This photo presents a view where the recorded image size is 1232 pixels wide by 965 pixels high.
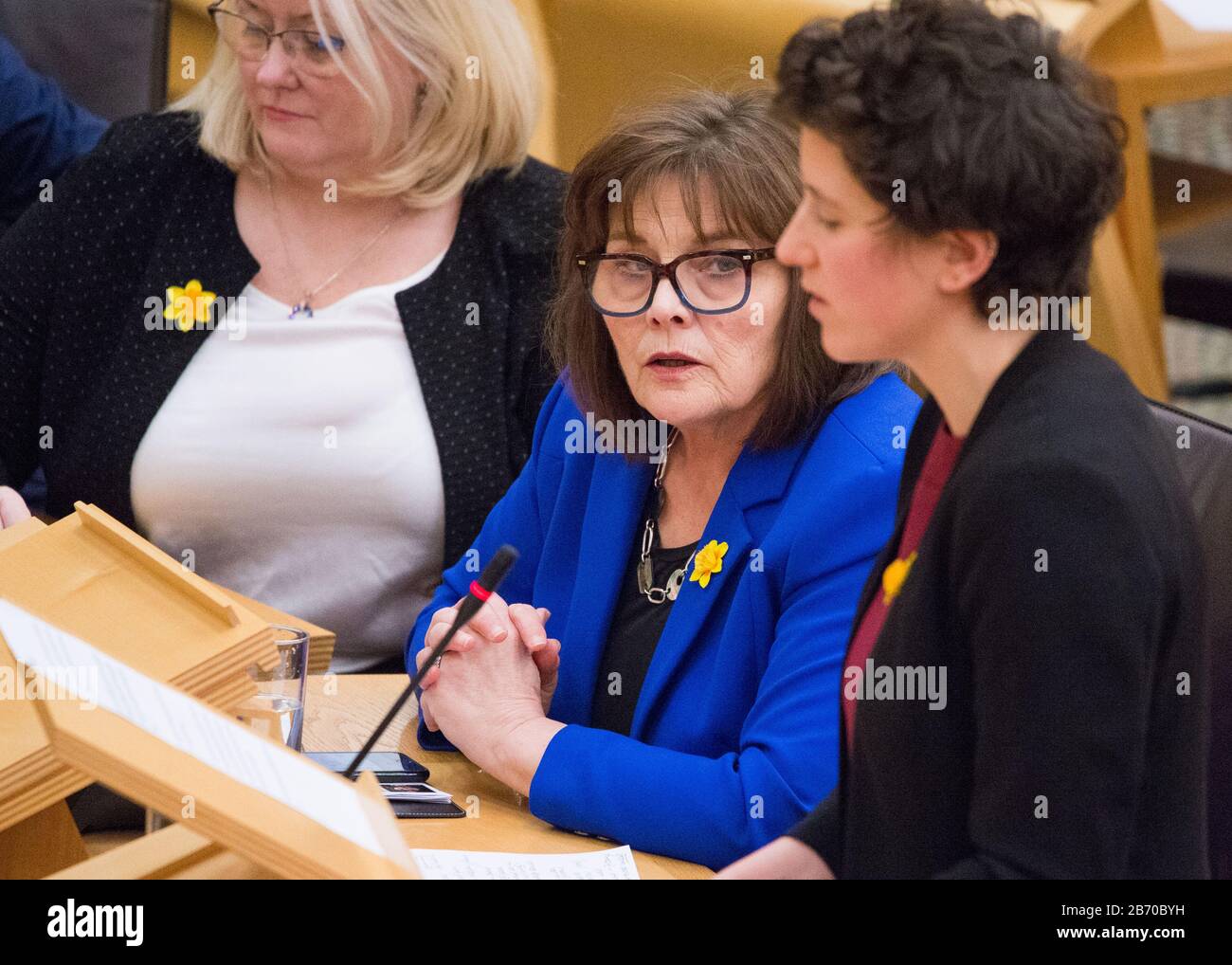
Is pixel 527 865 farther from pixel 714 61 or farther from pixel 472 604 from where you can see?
pixel 714 61

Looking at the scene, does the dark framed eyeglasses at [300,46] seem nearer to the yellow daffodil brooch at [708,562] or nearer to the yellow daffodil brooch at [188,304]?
the yellow daffodil brooch at [188,304]

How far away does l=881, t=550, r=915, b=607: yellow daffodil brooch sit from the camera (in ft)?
3.31

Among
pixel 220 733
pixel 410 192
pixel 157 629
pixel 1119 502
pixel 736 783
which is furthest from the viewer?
pixel 410 192

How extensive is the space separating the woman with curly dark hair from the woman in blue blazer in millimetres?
405

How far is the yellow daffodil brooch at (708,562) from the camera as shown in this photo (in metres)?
1.53

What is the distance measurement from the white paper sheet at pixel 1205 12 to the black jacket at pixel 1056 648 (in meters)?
2.57

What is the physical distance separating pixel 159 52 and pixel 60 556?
1684mm

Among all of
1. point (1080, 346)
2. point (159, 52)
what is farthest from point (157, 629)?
point (159, 52)

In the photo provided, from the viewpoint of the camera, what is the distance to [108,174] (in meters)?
2.26

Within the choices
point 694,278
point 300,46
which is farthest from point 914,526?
point 300,46

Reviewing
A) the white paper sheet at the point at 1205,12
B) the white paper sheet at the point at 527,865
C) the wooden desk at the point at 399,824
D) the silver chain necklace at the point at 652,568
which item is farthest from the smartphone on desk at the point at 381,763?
the white paper sheet at the point at 1205,12

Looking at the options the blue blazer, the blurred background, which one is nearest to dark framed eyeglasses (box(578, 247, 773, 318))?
the blue blazer

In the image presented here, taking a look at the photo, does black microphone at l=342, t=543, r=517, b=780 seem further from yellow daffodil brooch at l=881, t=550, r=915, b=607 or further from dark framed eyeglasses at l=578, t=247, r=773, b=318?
dark framed eyeglasses at l=578, t=247, r=773, b=318
